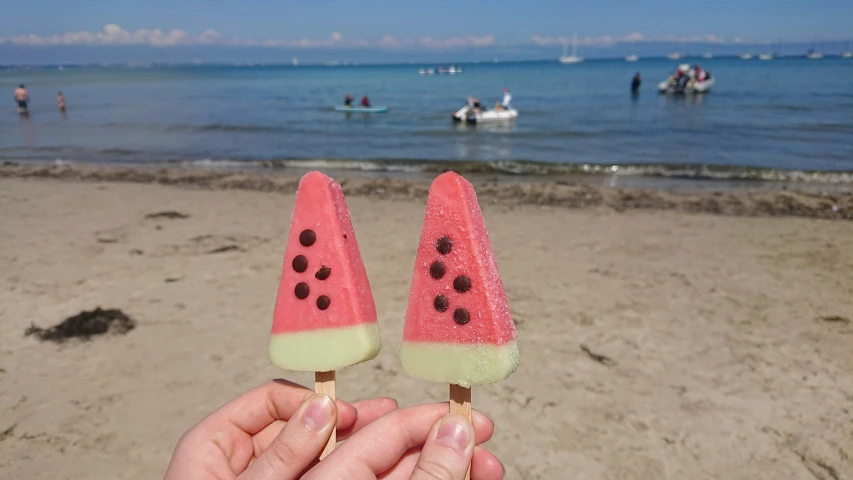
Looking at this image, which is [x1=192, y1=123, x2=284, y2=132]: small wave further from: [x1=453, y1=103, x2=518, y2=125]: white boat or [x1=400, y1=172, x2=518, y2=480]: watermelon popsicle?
[x1=400, y1=172, x2=518, y2=480]: watermelon popsicle

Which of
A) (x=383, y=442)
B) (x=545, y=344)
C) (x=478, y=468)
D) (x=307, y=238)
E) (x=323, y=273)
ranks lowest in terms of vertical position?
(x=545, y=344)

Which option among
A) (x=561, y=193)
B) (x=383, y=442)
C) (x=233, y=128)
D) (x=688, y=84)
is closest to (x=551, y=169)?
(x=561, y=193)

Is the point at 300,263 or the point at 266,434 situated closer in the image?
the point at 300,263

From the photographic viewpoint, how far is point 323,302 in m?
1.92

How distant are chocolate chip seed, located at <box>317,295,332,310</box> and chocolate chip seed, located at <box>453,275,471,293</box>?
0.43 metres

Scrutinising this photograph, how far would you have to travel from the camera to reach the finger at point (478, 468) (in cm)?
205

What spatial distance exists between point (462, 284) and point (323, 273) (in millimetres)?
466

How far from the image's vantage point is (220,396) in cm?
410

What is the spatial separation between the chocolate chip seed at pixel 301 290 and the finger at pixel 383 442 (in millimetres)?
475

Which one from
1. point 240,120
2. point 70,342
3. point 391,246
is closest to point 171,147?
point 240,120

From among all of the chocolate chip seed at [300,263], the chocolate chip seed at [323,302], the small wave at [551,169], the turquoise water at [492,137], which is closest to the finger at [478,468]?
the chocolate chip seed at [323,302]

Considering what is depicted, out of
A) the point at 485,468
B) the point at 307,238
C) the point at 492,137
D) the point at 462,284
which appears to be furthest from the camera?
the point at 492,137

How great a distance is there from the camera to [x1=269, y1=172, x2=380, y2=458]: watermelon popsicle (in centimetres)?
190

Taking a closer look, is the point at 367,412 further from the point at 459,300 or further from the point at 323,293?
the point at 459,300
